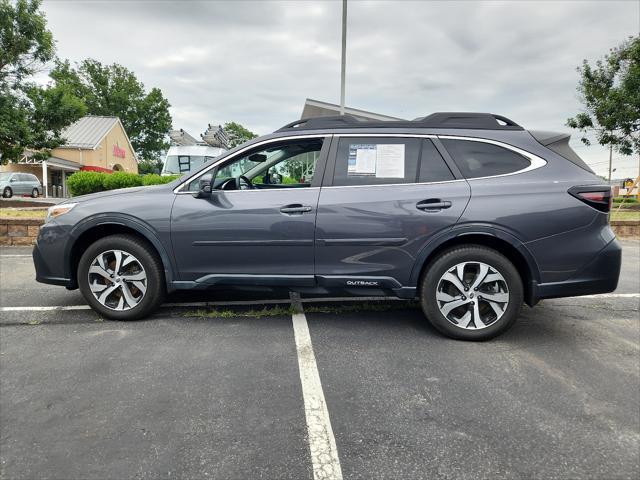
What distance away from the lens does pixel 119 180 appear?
41.4 ft

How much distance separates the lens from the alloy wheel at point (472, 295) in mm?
3594

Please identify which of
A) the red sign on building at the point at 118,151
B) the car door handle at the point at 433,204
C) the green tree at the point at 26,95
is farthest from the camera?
the red sign on building at the point at 118,151

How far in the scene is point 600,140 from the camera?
2112 cm

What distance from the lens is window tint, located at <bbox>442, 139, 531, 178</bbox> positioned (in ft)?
12.2

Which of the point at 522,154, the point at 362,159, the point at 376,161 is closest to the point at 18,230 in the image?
the point at 362,159

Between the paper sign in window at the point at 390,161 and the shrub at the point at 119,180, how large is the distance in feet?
34.3

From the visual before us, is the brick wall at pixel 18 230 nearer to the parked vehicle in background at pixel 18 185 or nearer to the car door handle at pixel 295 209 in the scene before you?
the car door handle at pixel 295 209

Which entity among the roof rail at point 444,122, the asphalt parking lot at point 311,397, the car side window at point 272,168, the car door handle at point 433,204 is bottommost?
the asphalt parking lot at point 311,397

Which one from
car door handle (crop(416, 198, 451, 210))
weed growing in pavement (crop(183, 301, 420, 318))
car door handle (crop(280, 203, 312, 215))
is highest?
car door handle (crop(416, 198, 451, 210))

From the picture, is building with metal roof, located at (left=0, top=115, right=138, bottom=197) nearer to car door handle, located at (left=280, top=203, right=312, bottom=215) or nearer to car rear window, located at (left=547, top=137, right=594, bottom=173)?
car door handle, located at (left=280, top=203, right=312, bottom=215)

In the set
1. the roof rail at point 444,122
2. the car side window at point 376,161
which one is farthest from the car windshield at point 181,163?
the car side window at point 376,161

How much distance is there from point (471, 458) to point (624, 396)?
1339mm

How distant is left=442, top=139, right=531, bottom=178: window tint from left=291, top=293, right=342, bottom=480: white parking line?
1.91 m

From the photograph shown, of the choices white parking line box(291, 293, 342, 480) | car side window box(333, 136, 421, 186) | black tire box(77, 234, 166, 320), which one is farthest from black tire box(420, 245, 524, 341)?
black tire box(77, 234, 166, 320)
